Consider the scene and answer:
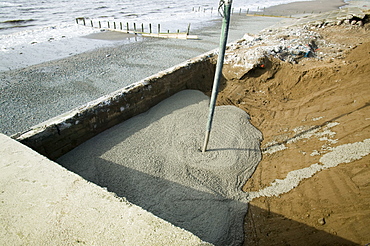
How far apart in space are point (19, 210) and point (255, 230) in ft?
8.42

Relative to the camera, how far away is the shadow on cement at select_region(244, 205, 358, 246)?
2484mm

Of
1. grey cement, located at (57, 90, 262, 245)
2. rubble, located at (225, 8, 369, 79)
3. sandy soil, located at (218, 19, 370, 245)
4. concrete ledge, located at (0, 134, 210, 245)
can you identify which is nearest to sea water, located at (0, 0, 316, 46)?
rubble, located at (225, 8, 369, 79)

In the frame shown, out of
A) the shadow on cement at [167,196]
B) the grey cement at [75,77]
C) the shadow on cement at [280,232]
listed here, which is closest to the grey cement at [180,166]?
the shadow on cement at [167,196]

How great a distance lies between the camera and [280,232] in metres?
2.67

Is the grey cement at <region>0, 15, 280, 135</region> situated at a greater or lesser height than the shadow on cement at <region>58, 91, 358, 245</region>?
lesser

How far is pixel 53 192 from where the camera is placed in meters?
2.07

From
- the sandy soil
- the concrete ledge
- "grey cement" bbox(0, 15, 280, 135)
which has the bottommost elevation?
"grey cement" bbox(0, 15, 280, 135)

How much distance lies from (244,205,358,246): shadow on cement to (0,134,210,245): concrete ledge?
1438mm

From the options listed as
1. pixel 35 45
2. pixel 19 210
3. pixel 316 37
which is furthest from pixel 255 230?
pixel 35 45

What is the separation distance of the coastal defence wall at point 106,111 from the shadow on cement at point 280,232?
9.51 ft

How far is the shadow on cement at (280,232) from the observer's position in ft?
8.15

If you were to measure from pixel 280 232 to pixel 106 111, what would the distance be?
3317 millimetres

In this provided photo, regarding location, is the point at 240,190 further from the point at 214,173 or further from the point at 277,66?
the point at 277,66

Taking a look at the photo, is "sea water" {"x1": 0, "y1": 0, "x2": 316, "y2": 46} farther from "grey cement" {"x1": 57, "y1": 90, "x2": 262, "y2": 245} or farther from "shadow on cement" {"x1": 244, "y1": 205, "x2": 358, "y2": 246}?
"shadow on cement" {"x1": 244, "y1": 205, "x2": 358, "y2": 246}
